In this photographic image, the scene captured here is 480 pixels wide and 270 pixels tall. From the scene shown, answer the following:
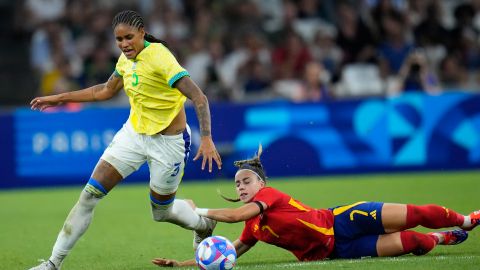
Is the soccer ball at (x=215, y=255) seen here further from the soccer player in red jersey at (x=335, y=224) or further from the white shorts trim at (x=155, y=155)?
the white shorts trim at (x=155, y=155)

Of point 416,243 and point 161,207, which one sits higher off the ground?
point 161,207

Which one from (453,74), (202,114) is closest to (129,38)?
(202,114)

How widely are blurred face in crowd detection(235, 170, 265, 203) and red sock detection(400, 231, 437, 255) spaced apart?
1368 mm

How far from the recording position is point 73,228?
27.3 ft

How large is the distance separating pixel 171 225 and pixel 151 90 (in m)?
4.32

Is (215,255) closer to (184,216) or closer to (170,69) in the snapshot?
(184,216)

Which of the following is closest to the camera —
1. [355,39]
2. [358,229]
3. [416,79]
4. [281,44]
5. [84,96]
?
[358,229]

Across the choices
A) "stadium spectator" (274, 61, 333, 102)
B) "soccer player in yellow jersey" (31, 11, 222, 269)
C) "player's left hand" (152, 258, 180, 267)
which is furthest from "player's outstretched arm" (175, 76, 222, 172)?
"stadium spectator" (274, 61, 333, 102)

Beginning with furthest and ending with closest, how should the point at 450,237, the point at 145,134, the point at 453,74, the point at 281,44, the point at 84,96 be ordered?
the point at 281,44 → the point at 453,74 → the point at 84,96 → the point at 450,237 → the point at 145,134

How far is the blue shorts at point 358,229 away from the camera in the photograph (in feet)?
27.8

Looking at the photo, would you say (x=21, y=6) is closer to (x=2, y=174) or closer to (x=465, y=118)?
(x=2, y=174)

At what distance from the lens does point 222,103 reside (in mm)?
18234

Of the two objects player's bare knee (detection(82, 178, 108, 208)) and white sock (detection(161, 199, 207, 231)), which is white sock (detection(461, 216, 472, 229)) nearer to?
white sock (detection(161, 199, 207, 231))

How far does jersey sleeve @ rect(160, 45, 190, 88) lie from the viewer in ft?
27.1
